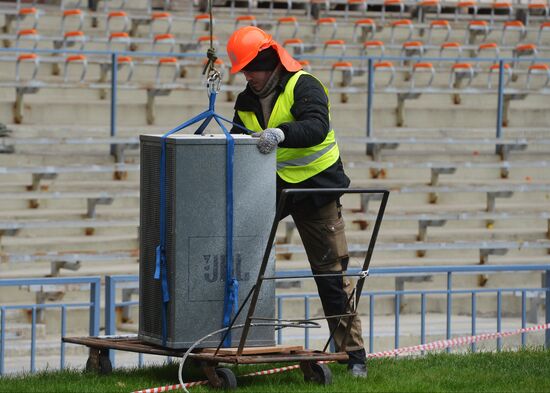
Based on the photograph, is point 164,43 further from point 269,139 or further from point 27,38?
point 269,139

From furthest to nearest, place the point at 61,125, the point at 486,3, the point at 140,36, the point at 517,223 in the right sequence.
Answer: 1. the point at 486,3
2. the point at 140,36
3. the point at 517,223
4. the point at 61,125

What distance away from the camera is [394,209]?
50.4 feet

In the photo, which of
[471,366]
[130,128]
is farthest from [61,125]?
[471,366]

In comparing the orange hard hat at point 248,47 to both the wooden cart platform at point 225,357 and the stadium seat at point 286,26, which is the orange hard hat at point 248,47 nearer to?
the wooden cart platform at point 225,357

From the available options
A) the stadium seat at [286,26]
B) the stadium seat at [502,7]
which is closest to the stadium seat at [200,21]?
the stadium seat at [286,26]

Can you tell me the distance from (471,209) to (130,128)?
3770 millimetres

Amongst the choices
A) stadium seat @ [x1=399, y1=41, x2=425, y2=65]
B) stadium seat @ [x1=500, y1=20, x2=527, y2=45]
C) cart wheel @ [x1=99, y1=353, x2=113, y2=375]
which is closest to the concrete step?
cart wheel @ [x1=99, y1=353, x2=113, y2=375]

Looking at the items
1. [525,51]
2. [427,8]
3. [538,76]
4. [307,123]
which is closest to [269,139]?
[307,123]

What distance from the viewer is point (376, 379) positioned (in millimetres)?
7355

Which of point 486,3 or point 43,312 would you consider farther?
point 486,3

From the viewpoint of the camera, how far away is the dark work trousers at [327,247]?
732 centimetres

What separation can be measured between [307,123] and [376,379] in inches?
53.0

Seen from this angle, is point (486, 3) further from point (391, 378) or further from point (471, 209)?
point (391, 378)

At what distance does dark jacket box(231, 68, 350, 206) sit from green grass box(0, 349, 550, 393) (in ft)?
3.00
